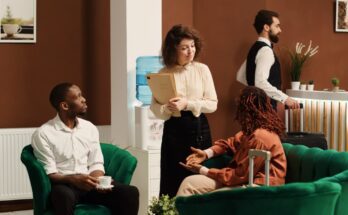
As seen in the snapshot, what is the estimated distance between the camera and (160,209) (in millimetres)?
3609

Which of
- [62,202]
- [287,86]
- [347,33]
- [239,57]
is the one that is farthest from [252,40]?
[62,202]

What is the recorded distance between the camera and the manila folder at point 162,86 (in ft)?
15.4

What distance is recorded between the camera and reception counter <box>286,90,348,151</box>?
6.78 m

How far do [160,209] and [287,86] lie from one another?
4123 millimetres

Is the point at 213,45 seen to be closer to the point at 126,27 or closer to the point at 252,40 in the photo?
the point at 252,40

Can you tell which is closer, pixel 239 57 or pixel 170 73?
pixel 170 73

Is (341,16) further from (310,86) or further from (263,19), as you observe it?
(263,19)

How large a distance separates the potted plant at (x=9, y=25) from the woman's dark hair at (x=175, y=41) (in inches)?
88.8

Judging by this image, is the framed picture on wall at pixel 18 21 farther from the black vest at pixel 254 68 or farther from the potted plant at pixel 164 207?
the potted plant at pixel 164 207

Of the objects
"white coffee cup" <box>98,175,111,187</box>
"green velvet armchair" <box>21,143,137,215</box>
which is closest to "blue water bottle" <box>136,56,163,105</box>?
"green velvet armchair" <box>21,143,137,215</box>

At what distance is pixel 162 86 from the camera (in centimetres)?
476

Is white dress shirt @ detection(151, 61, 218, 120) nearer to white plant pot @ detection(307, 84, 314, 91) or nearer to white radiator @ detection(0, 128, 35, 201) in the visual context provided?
white radiator @ detection(0, 128, 35, 201)

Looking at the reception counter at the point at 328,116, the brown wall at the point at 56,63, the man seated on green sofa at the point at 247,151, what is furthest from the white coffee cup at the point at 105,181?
the reception counter at the point at 328,116

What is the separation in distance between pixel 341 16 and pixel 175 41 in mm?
3503
